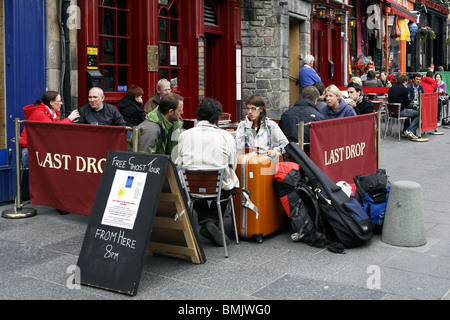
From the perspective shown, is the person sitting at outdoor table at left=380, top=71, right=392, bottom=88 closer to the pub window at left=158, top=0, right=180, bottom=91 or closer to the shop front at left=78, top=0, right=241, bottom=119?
the shop front at left=78, top=0, right=241, bottom=119

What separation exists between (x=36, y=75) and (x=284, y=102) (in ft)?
23.7

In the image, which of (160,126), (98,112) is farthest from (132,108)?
(160,126)

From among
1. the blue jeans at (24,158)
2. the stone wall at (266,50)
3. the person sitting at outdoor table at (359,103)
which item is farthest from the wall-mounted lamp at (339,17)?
the blue jeans at (24,158)

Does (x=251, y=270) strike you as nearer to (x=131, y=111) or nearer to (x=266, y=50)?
(x=131, y=111)

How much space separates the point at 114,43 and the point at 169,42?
4.96 feet

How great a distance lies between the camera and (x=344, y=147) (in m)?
8.17

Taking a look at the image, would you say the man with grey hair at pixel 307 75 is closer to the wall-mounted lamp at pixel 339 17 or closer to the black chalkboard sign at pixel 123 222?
the wall-mounted lamp at pixel 339 17

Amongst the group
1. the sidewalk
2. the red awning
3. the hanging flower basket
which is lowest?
the sidewalk

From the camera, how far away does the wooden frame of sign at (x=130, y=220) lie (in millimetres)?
5172

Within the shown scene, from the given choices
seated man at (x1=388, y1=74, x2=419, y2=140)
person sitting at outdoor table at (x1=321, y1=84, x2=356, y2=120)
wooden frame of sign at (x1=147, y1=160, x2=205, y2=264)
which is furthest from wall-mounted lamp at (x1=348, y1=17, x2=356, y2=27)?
wooden frame of sign at (x1=147, y1=160, x2=205, y2=264)

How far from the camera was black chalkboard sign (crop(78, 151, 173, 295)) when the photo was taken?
5152mm

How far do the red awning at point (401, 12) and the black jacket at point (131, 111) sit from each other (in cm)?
1926

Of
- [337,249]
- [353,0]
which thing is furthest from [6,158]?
[353,0]

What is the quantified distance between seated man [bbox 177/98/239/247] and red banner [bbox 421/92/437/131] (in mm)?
10648
